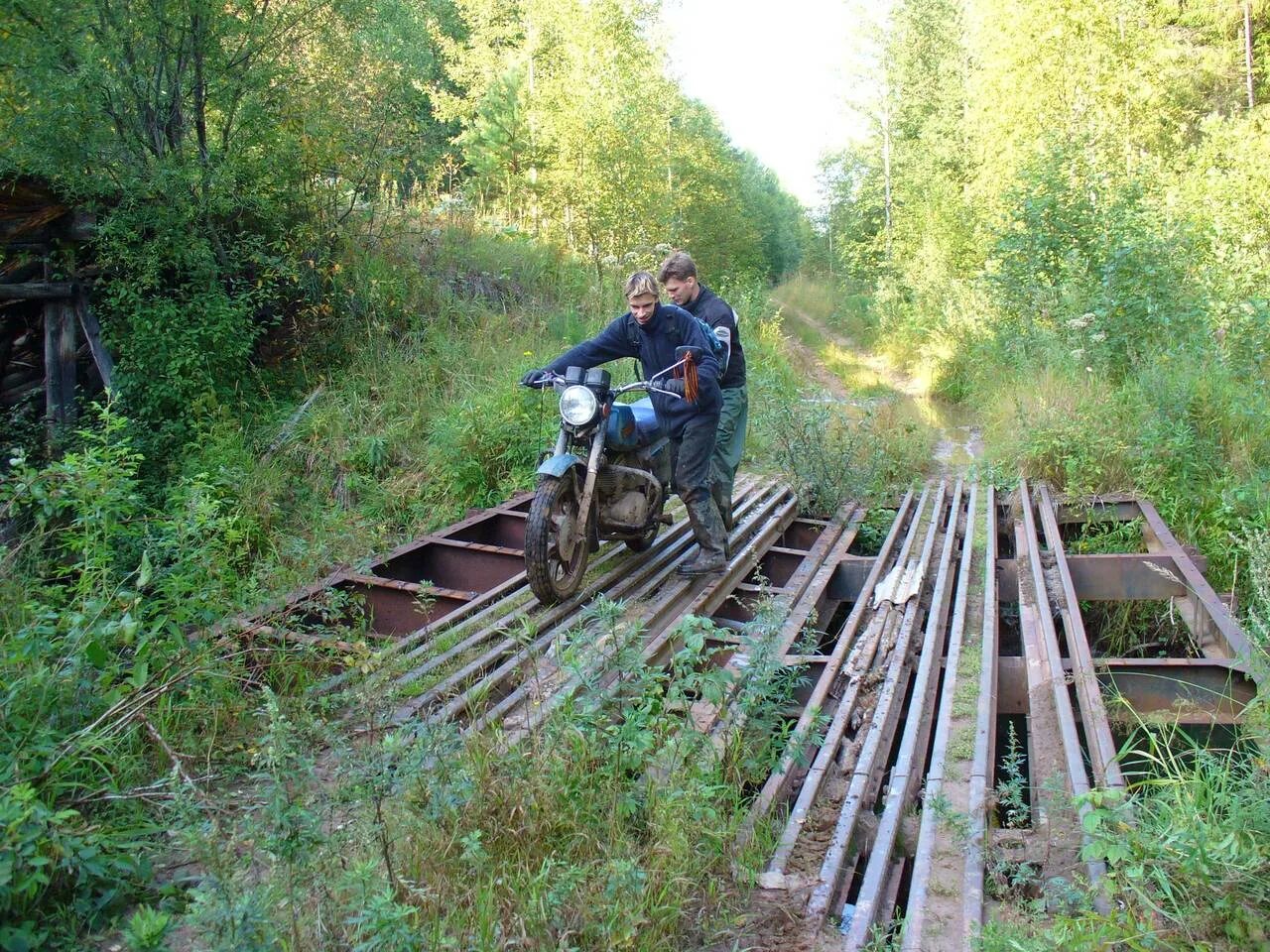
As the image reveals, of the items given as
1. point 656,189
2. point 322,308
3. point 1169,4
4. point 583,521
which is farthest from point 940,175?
point 583,521

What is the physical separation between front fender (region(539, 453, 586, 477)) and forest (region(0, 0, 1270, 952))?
2.70ft

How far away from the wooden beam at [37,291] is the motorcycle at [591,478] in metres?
5.37

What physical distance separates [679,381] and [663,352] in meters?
0.34

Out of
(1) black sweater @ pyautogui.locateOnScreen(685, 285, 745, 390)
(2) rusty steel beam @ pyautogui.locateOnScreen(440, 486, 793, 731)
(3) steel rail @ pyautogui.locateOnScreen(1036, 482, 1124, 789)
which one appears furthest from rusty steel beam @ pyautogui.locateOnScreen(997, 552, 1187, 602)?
(1) black sweater @ pyautogui.locateOnScreen(685, 285, 745, 390)

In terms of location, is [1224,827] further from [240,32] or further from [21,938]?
[240,32]

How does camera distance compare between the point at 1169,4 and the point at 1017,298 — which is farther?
the point at 1169,4

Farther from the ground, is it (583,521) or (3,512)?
(3,512)

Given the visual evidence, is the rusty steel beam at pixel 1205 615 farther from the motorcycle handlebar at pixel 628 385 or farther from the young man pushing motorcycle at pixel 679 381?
the motorcycle handlebar at pixel 628 385

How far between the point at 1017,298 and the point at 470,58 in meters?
16.0

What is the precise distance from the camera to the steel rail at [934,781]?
257 cm

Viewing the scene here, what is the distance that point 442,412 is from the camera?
29.0 feet

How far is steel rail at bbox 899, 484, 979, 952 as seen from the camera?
2.57m

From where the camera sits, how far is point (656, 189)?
1647 centimetres

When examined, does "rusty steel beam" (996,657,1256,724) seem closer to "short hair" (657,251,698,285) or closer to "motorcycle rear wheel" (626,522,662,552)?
"motorcycle rear wheel" (626,522,662,552)
